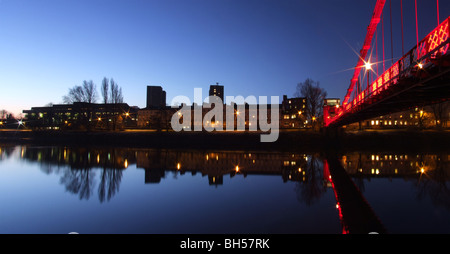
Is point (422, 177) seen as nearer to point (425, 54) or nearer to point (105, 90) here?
point (425, 54)

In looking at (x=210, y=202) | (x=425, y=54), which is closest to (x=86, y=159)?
(x=210, y=202)

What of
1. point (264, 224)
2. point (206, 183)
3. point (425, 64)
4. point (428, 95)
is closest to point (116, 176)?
point (206, 183)

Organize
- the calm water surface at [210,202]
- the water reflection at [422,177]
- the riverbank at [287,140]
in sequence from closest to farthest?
the calm water surface at [210,202]
the water reflection at [422,177]
the riverbank at [287,140]

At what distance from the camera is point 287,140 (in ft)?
121

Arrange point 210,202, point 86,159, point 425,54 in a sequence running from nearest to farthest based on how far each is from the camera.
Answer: point 425,54
point 210,202
point 86,159

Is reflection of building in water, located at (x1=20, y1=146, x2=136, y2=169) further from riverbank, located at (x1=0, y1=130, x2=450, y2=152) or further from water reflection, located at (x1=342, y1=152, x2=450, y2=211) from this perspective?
water reflection, located at (x1=342, y1=152, x2=450, y2=211)

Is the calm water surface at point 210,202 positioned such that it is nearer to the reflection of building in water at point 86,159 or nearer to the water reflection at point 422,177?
the water reflection at point 422,177

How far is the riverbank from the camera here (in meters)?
34.4

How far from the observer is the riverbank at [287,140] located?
113 feet

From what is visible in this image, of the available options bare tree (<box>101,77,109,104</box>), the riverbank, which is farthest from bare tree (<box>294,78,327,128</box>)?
bare tree (<box>101,77,109,104</box>)

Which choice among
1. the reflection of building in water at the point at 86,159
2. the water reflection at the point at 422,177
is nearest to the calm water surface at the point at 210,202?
the water reflection at the point at 422,177
